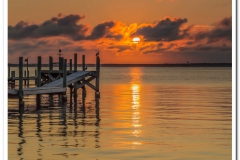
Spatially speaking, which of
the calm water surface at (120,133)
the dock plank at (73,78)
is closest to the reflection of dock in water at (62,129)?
the calm water surface at (120,133)

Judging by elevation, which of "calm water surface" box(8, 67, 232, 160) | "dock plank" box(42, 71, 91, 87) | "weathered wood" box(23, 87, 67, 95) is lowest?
"calm water surface" box(8, 67, 232, 160)

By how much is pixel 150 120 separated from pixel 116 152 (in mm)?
6524

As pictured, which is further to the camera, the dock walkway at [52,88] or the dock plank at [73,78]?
the dock plank at [73,78]

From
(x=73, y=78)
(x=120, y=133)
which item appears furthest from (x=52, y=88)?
(x=120, y=133)

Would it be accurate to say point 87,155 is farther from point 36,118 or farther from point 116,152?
point 36,118

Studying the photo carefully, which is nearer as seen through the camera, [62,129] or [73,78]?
[62,129]

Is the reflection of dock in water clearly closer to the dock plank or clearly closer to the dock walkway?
the dock walkway

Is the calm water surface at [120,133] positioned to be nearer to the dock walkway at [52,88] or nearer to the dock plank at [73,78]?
the dock walkway at [52,88]

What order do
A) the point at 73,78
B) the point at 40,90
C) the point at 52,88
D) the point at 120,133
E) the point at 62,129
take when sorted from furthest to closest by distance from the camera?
the point at 73,78 < the point at 52,88 < the point at 40,90 < the point at 62,129 < the point at 120,133

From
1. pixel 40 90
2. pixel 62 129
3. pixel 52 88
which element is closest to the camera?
pixel 62 129

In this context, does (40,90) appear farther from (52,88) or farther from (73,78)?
(73,78)

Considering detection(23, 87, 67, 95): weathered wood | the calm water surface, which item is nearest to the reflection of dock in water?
the calm water surface

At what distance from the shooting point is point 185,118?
19234 mm
